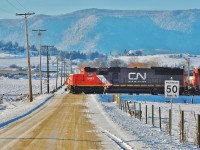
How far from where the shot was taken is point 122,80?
7712 cm

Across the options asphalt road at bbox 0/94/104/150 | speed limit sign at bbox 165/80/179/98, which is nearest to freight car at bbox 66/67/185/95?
asphalt road at bbox 0/94/104/150

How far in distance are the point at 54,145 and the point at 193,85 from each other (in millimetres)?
62558

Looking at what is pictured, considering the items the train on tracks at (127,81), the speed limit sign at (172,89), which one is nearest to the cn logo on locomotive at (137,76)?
the train on tracks at (127,81)

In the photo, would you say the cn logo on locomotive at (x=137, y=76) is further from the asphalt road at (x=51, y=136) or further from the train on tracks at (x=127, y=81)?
the asphalt road at (x=51, y=136)

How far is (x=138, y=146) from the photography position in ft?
56.8

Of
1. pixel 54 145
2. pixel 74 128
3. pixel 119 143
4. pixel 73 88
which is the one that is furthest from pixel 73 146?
pixel 73 88

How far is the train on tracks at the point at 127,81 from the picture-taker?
247 feet

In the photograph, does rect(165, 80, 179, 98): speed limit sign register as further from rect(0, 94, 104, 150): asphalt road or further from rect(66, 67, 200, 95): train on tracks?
rect(66, 67, 200, 95): train on tracks

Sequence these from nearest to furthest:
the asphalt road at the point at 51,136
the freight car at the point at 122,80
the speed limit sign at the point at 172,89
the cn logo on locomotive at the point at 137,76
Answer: the asphalt road at the point at 51,136, the speed limit sign at the point at 172,89, the freight car at the point at 122,80, the cn logo on locomotive at the point at 137,76

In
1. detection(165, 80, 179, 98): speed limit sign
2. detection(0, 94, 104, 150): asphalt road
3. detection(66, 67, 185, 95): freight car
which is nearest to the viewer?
detection(0, 94, 104, 150): asphalt road

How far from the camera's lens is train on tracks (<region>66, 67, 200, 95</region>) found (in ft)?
247

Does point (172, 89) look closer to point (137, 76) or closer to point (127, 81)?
point (127, 81)

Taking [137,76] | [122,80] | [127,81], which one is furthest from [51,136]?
[137,76]

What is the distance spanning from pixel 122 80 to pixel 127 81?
0.88 metres
